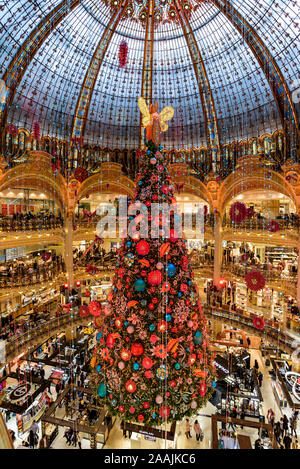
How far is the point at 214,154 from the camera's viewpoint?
21.2 meters

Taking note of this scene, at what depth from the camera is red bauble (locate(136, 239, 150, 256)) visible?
5.97m

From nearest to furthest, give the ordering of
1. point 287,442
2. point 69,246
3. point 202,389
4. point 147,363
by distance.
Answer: point 147,363
point 202,389
point 287,442
point 69,246

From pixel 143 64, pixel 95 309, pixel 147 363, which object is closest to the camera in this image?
pixel 147 363

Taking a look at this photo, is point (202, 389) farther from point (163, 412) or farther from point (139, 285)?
point (139, 285)

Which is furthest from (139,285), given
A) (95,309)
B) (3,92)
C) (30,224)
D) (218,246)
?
(218,246)

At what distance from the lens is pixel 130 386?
5797mm

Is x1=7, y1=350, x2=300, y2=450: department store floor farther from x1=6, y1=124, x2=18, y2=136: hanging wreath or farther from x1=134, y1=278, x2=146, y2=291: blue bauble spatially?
x1=6, y1=124, x2=18, y2=136: hanging wreath

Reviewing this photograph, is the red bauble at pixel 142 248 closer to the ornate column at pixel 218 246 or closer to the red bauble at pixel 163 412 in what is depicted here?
the red bauble at pixel 163 412

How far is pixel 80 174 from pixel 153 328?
16.8 m

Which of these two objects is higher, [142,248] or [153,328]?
[142,248]

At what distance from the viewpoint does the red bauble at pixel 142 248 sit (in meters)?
5.97

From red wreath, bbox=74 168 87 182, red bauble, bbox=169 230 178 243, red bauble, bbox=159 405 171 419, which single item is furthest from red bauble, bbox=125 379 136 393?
red wreath, bbox=74 168 87 182
